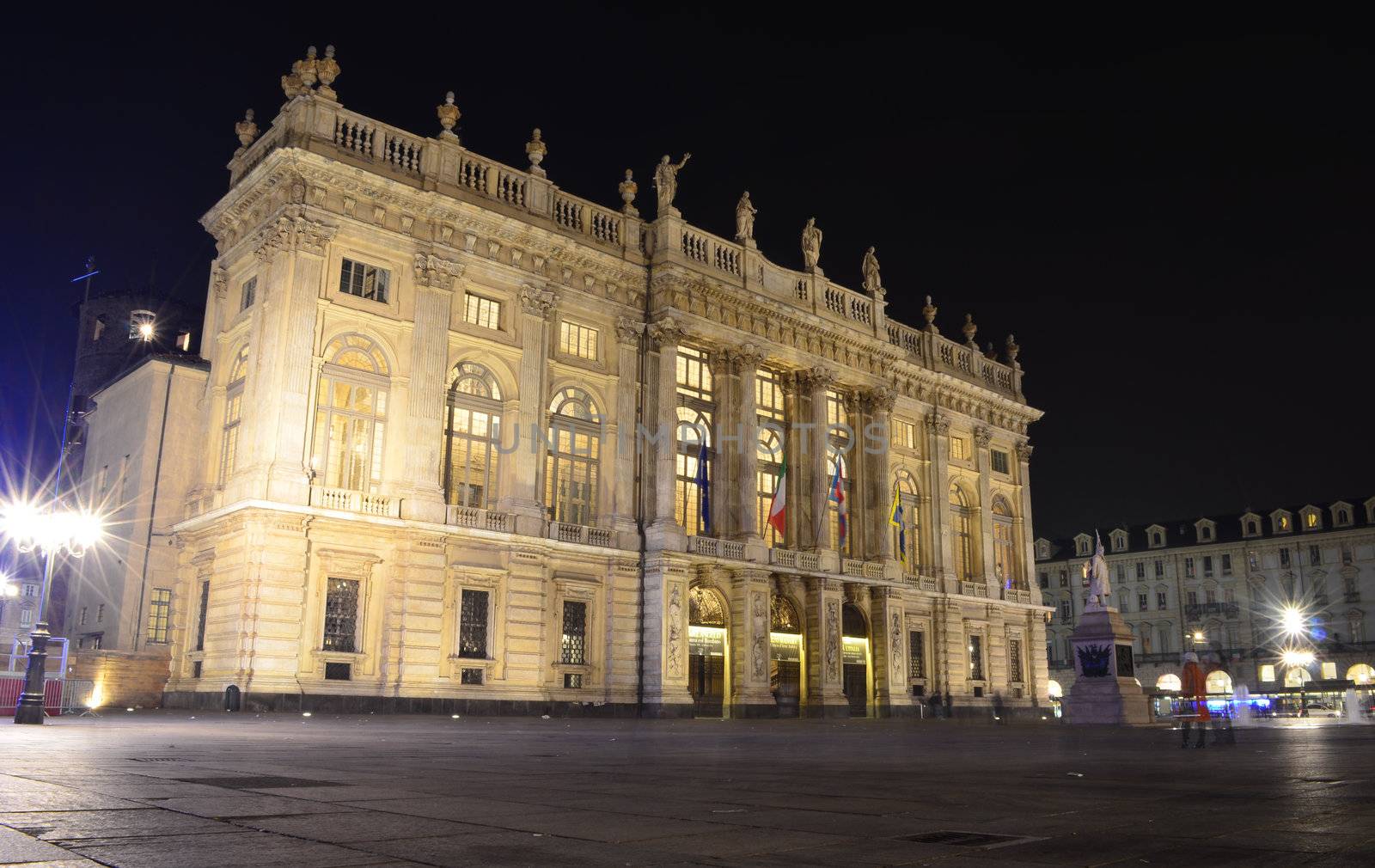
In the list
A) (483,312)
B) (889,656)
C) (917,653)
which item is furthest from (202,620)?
(917,653)

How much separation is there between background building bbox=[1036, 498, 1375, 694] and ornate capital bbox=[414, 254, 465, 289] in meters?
69.3

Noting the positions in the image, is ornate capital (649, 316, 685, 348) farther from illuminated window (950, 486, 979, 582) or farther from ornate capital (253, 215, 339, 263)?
illuminated window (950, 486, 979, 582)

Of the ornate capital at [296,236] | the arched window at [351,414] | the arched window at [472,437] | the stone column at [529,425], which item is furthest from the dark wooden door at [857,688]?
the ornate capital at [296,236]

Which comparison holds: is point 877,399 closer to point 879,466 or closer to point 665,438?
point 879,466

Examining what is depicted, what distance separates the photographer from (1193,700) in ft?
57.4

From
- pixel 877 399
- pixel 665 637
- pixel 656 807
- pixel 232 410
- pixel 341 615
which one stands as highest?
pixel 877 399

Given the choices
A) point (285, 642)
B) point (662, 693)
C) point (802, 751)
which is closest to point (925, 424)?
point (662, 693)

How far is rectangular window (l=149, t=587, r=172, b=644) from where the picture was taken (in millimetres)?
33906

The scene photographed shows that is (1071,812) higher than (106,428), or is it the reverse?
(106,428)

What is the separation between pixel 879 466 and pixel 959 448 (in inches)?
318

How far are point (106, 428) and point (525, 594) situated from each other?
17306 millimetres

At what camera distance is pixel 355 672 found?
3038cm

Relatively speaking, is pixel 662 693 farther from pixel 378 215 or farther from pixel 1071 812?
pixel 1071 812

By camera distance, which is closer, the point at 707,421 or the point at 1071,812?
the point at 1071,812
